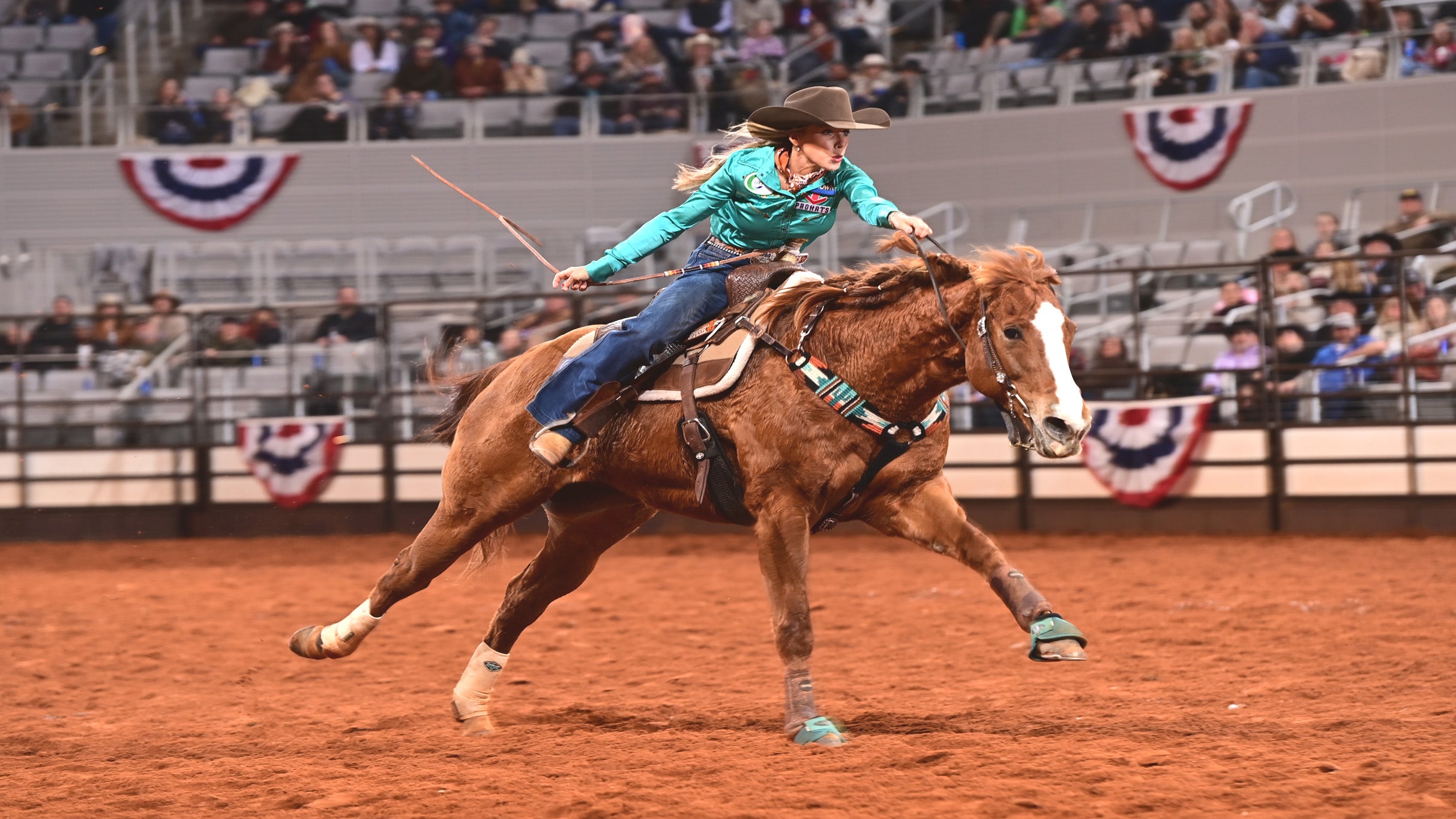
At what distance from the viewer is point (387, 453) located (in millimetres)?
12125

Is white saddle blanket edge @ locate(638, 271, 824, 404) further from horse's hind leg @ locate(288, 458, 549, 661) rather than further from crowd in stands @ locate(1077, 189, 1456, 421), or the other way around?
crowd in stands @ locate(1077, 189, 1456, 421)

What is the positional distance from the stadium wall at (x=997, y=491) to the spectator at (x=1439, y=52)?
5.10 meters

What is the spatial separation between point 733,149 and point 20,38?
15536mm

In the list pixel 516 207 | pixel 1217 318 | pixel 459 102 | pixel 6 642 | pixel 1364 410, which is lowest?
pixel 6 642

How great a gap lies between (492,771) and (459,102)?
12735mm

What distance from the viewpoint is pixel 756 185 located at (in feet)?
15.0

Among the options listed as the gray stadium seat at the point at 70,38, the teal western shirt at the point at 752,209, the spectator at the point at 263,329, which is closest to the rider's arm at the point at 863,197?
the teal western shirt at the point at 752,209

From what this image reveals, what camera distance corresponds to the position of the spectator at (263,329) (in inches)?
504

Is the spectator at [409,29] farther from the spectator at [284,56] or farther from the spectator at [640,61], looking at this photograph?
the spectator at [640,61]

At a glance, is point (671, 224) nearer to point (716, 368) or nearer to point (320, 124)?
point (716, 368)

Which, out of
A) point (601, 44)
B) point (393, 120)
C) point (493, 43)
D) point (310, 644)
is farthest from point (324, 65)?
point (310, 644)

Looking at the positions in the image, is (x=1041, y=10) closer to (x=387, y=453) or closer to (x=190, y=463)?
(x=387, y=453)

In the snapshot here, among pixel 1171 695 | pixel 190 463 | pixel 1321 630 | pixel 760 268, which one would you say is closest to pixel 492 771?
pixel 760 268

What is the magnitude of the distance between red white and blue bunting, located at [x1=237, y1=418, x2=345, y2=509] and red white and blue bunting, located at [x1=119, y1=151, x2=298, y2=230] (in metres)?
4.74
